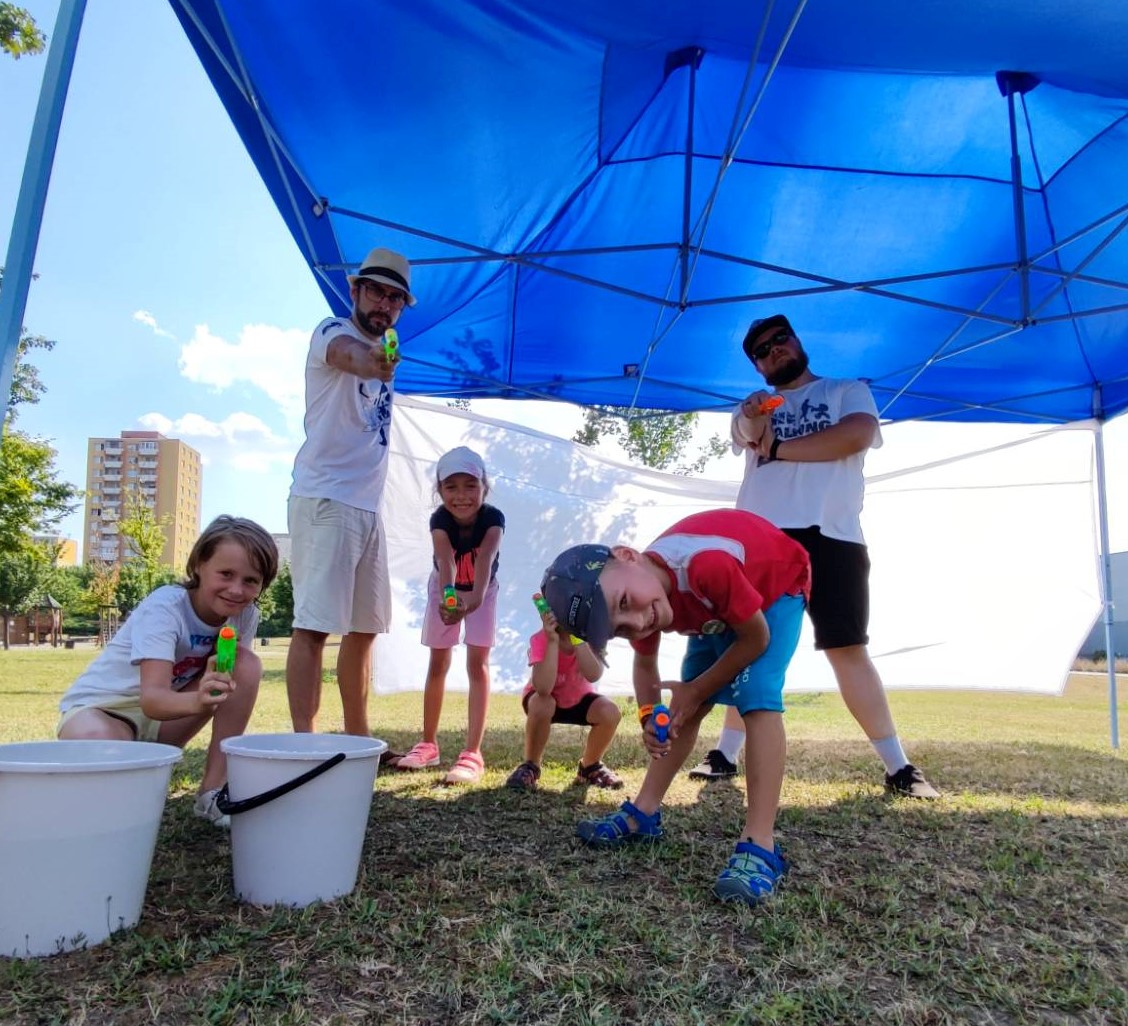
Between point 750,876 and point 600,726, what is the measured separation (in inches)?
47.3

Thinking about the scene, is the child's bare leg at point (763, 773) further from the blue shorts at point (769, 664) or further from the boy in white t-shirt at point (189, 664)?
the boy in white t-shirt at point (189, 664)

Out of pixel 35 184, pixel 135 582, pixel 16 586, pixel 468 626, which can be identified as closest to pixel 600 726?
pixel 468 626

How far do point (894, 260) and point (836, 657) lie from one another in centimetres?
207

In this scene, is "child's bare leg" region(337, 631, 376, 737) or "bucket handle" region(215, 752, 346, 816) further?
"child's bare leg" region(337, 631, 376, 737)

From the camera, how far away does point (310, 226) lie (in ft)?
10.8

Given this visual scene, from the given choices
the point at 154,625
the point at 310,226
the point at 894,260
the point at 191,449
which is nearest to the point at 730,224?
the point at 894,260

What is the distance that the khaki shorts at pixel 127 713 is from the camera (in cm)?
182

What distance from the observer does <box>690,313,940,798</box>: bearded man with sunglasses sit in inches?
107

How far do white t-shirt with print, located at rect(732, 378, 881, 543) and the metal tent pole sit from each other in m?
2.02

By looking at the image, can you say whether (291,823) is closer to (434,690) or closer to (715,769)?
(434,690)

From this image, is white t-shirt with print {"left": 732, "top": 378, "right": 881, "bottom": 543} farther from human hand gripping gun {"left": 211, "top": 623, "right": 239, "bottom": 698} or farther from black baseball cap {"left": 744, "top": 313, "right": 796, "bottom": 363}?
human hand gripping gun {"left": 211, "top": 623, "right": 239, "bottom": 698}

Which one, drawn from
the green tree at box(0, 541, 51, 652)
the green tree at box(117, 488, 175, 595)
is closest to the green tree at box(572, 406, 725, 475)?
the green tree at box(117, 488, 175, 595)

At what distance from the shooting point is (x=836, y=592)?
273 cm

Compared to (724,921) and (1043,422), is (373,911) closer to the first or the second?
(724,921)
